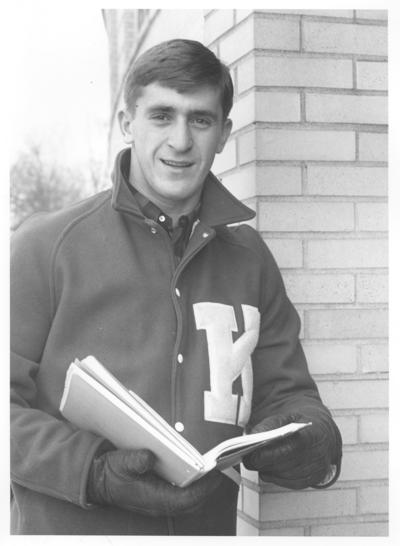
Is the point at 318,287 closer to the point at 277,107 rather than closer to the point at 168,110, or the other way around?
the point at 277,107

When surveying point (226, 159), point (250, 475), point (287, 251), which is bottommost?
point (250, 475)

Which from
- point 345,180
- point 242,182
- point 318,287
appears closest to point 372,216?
point 345,180

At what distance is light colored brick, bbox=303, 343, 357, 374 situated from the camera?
2.25m

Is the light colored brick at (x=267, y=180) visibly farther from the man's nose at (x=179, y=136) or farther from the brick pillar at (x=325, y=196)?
the man's nose at (x=179, y=136)

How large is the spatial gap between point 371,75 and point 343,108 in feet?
0.38

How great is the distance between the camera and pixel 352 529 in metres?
2.22

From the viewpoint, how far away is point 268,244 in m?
2.19

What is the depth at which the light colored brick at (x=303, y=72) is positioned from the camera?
7.08 ft

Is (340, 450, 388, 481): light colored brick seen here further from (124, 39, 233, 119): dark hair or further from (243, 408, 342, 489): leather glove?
(124, 39, 233, 119): dark hair

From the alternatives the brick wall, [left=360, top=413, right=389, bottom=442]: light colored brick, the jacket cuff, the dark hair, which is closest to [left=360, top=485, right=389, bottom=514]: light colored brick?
the brick wall

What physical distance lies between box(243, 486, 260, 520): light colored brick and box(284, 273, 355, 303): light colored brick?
1.88 feet
